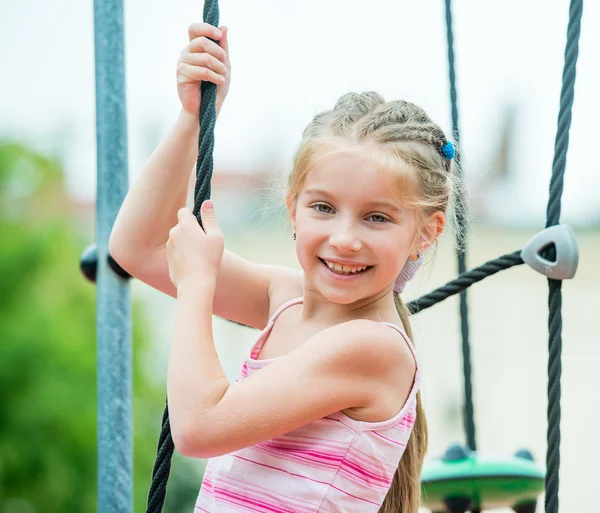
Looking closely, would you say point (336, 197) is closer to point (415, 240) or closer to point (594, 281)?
point (415, 240)

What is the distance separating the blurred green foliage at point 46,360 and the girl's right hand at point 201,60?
682cm

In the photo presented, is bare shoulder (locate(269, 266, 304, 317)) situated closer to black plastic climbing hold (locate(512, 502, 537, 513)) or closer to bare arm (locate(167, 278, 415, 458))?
bare arm (locate(167, 278, 415, 458))

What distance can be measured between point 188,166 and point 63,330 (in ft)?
23.0

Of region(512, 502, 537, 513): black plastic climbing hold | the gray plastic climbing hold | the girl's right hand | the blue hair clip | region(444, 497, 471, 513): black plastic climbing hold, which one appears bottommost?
region(444, 497, 471, 513): black plastic climbing hold

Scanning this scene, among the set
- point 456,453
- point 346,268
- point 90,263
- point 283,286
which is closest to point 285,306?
point 283,286

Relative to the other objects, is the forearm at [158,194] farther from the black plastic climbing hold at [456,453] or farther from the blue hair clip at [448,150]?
the black plastic climbing hold at [456,453]

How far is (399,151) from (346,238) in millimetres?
119

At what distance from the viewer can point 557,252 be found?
3.28 feet

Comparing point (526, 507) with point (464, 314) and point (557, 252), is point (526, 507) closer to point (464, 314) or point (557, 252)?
point (464, 314)

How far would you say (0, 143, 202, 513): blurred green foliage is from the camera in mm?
7430

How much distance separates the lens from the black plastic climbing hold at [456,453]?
1299 mm

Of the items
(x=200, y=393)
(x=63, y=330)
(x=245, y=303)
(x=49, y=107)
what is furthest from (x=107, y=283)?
(x=49, y=107)

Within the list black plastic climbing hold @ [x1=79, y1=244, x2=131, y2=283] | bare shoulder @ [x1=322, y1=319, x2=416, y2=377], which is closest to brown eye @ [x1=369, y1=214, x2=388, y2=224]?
bare shoulder @ [x1=322, y1=319, x2=416, y2=377]

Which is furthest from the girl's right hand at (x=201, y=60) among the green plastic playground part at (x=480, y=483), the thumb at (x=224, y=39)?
the green plastic playground part at (x=480, y=483)
